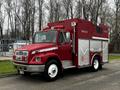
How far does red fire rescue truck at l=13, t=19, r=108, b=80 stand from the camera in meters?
10.2

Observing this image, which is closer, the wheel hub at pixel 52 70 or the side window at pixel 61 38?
the wheel hub at pixel 52 70

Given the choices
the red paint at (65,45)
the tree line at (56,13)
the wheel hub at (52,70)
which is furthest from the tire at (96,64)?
the tree line at (56,13)

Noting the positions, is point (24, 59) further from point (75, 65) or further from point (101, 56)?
point (101, 56)

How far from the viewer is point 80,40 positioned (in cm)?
1261

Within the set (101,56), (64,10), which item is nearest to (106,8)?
(64,10)

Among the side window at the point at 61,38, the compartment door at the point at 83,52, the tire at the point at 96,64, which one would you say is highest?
the side window at the point at 61,38

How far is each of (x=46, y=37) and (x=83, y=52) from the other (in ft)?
8.67

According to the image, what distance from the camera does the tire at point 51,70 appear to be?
10328mm

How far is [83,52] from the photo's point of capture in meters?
12.9

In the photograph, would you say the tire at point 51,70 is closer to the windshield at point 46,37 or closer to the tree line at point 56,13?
the windshield at point 46,37

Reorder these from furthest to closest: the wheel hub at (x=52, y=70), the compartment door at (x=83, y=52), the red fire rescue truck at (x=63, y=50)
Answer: the compartment door at (x=83, y=52)
the wheel hub at (x=52, y=70)
the red fire rescue truck at (x=63, y=50)

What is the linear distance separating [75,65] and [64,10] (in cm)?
4247

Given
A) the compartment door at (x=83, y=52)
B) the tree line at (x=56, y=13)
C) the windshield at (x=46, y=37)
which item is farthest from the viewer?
the tree line at (x=56, y=13)

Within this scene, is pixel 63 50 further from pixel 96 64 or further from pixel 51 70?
pixel 96 64
